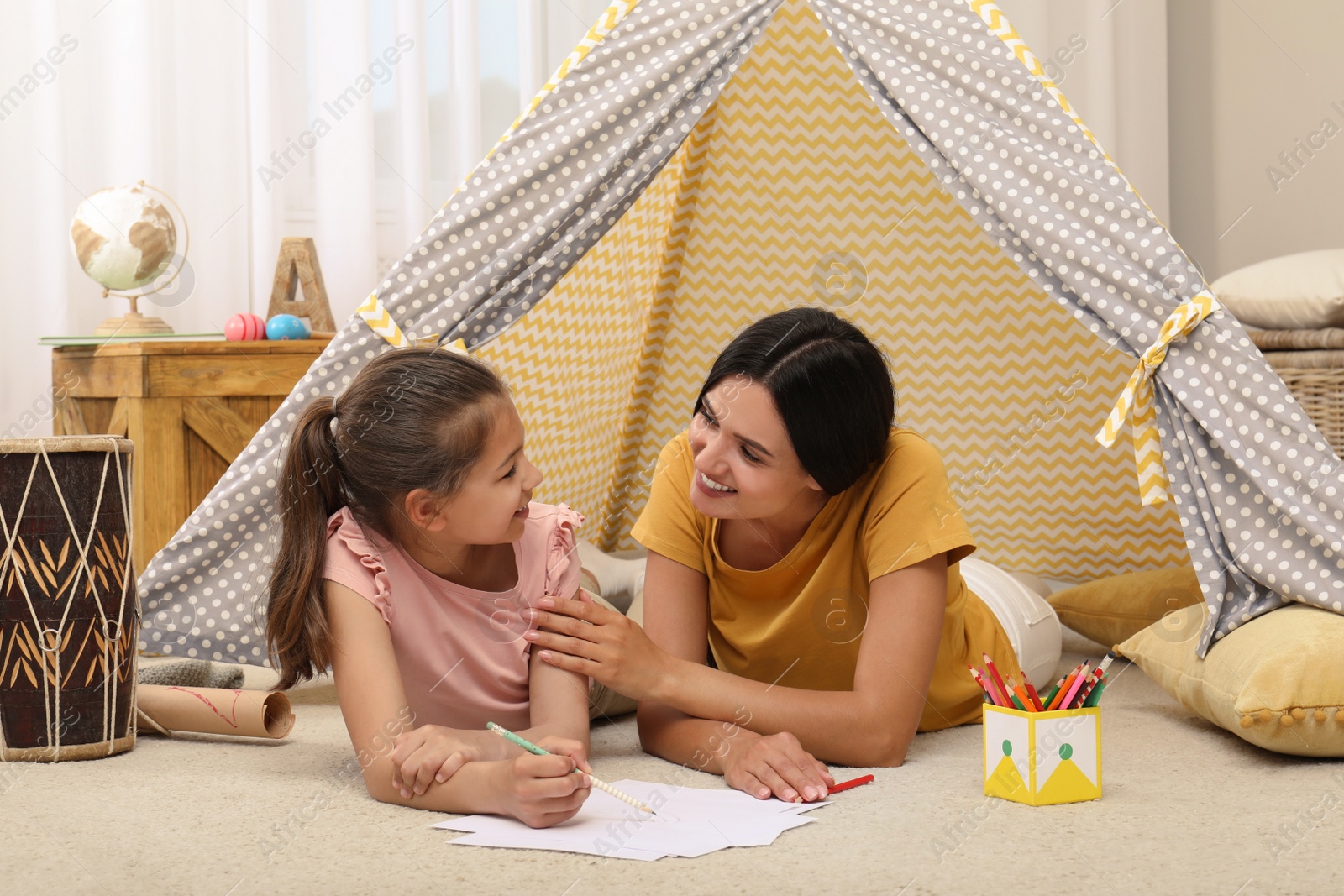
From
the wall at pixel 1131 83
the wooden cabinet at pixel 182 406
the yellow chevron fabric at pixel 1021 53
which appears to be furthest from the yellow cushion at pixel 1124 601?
the wall at pixel 1131 83

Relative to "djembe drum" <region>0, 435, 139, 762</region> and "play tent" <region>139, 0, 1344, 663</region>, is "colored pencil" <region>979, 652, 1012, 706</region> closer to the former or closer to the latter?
"play tent" <region>139, 0, 1344, 663</region>

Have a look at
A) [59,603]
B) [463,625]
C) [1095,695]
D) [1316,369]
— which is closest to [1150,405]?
[1095,695]

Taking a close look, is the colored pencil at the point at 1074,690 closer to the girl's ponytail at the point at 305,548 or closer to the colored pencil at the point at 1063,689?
the colored pencil at the point at 1063,689

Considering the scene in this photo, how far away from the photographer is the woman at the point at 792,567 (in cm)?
133

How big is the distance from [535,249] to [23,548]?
74cm

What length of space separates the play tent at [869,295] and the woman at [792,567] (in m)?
0.37

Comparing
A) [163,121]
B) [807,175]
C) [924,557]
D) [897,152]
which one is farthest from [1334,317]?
[163,121]

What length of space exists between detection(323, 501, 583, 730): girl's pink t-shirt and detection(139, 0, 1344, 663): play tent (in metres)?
0.38

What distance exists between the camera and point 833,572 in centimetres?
143

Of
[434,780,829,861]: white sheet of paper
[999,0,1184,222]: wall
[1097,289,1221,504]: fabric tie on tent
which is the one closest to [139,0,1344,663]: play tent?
[1097,289,1221,504]: fabric tie on tent

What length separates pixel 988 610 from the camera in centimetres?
165

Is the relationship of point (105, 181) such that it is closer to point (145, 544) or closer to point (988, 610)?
point (145, 544)

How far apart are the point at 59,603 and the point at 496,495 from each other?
0.57 metres

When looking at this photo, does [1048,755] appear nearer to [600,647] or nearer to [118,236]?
[600,647]
